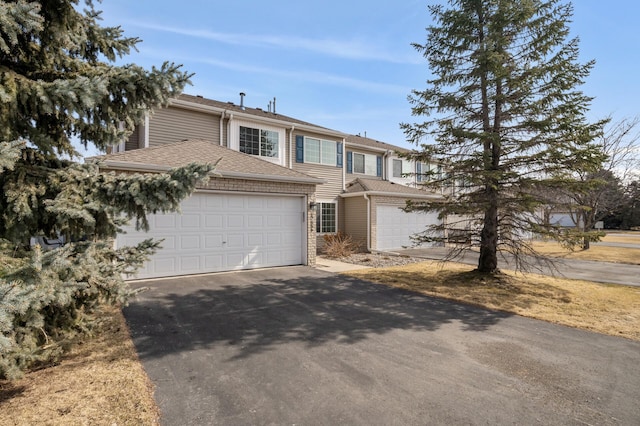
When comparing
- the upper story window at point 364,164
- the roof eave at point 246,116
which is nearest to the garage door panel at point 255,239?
the roof eave at point 246,116

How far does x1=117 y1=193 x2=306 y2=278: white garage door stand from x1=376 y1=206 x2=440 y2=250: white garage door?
6095mm

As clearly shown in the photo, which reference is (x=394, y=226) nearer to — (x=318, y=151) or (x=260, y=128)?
(x=318, y=151)

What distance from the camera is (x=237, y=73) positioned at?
11305 millimetres

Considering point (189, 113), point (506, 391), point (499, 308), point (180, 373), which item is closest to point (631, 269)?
point (499, 308)

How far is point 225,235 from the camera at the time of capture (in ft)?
32.1

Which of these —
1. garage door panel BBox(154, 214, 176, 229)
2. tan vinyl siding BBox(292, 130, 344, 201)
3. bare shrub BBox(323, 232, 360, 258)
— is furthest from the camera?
tan vinyl siding BBox(292, 130, 344, 201)

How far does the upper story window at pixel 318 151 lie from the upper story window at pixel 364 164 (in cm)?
124

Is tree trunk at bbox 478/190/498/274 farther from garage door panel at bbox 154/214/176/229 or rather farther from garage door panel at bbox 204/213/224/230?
garage door panel at bbox 154/214/176/229

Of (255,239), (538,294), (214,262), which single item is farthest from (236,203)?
(538,294)

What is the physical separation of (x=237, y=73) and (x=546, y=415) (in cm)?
1206

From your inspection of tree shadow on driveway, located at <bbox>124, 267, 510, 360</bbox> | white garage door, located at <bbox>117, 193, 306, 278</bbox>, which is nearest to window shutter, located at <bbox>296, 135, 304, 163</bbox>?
white garage door, located at <bbox>117, 193, 306, 278</bbox>

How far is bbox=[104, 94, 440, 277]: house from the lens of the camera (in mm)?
9273

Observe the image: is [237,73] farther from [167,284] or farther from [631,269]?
[631,269]

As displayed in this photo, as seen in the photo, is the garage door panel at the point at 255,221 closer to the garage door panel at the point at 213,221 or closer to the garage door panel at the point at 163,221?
the garage door panel at the point at 213,221
